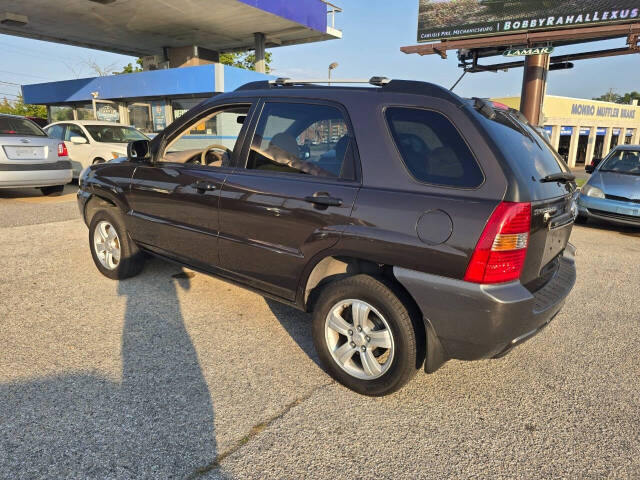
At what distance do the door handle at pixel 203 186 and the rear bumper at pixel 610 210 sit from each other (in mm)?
7339

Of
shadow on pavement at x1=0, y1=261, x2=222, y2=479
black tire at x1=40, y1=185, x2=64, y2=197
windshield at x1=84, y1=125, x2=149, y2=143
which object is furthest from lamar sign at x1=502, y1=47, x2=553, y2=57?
shadow on pavement at x1=0, y1=261, x2=222, y2=479

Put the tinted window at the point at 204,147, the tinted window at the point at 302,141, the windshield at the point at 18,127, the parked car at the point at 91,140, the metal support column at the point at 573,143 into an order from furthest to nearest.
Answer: the metal support column at the point at 573,143 → the parked car at the point at 91,140 → the windshield at the point at 18,127 → the tinted window at the point at 204,147 → the tinted window at the point at 302,141

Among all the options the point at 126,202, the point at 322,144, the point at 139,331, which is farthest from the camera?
the point at 126,202

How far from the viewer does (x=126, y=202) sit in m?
4.20

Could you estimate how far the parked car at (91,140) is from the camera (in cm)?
1062

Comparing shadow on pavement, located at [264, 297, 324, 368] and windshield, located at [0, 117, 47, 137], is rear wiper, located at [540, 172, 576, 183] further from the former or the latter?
windshield, located at [0, 117, 47, 137]

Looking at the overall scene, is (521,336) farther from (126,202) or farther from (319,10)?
(319,10)

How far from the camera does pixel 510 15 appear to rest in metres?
16.4

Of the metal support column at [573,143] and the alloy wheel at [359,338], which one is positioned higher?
the metal support column at [573,143]

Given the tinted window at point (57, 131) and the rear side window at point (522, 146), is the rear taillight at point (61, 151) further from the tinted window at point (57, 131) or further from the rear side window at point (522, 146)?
the rear side window at point (522, 146)

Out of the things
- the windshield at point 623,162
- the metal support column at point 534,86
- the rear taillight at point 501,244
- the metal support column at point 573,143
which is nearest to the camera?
the rear taillight at point 501,244

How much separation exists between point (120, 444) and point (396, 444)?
1.41 m

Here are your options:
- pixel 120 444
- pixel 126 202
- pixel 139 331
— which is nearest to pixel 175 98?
pixel 126 202

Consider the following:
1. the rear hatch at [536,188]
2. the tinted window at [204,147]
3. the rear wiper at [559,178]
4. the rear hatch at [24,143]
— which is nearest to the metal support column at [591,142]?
the rear hatch at [24,143]
